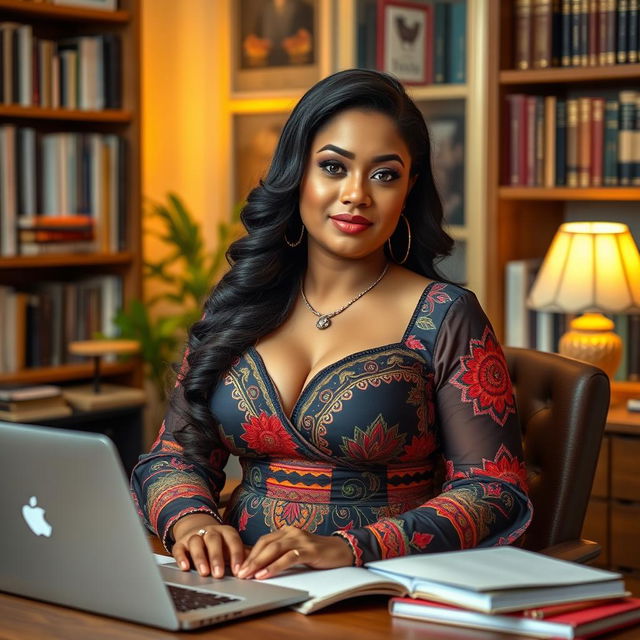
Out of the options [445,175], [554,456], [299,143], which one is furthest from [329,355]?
A: [445,175]

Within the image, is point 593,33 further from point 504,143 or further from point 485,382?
point 485,382

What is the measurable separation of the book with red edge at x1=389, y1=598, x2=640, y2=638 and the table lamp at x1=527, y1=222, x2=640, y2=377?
1.89 metres

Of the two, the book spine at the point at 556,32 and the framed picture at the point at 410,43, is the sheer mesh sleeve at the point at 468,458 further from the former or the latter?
the framed picture at the point at 410,43

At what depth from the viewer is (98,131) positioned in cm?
450

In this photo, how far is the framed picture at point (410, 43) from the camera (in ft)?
13.5

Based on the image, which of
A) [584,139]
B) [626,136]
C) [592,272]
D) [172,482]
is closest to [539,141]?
[584,139]

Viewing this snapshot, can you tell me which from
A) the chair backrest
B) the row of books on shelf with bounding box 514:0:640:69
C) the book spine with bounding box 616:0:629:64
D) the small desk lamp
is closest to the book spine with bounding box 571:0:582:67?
the row of books on shelf with bounding box 514:0:640:69

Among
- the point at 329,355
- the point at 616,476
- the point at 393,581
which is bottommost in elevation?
the point at 616,476

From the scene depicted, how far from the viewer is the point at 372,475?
1865 millimetres

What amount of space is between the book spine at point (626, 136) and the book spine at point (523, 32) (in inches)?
12.4

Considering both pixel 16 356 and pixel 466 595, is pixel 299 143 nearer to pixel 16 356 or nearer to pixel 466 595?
pixel 466 595

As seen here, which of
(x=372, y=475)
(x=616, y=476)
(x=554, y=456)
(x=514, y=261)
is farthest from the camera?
(x=514, y=261)

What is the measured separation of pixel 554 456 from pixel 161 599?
0.98m

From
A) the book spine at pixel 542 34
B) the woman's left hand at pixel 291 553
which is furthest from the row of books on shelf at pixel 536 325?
the woman's left hand at pixel 291 553
